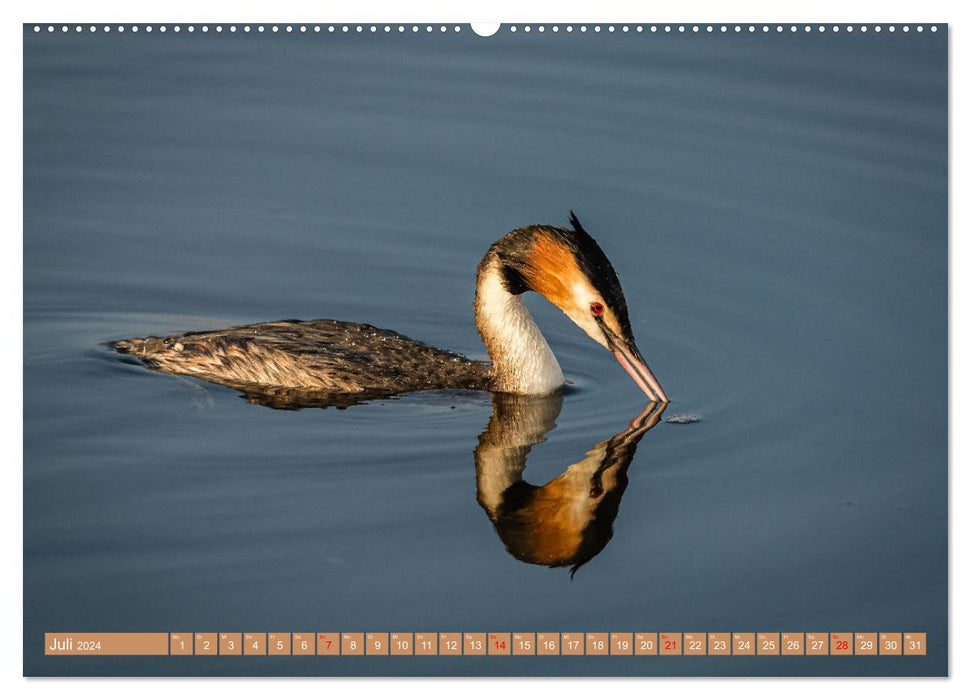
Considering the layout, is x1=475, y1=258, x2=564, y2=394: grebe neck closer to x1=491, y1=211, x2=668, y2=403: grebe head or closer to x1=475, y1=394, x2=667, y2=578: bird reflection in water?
x1=491, y1=211, x2=668, y2=403: grebe head

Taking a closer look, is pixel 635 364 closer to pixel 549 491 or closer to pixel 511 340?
pixel 511 340

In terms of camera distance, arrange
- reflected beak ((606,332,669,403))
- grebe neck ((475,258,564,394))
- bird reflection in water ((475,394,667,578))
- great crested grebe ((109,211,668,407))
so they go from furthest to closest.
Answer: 1. grebe neck ((475,258,564,394))
2. great crested grebe ((109,211,668,407))
3. reflected beak ((606,332,669,403))
4. bird reflection in water ((475,394,667,578))

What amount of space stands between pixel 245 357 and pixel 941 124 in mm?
4614

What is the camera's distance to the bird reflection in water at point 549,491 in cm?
889

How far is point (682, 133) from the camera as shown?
42.0 feet

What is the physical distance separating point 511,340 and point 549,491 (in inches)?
66.4

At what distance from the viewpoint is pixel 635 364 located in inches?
414

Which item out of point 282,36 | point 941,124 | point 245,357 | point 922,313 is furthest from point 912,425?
point 282,36

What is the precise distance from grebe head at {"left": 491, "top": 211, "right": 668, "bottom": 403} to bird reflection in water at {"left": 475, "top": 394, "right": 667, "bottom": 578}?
15.5 inches

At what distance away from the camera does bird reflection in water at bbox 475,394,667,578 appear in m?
8.89

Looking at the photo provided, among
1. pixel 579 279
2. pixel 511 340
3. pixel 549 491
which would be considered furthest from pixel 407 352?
pixel 549 491

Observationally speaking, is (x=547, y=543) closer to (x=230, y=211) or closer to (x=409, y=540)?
(x=409, y=540)

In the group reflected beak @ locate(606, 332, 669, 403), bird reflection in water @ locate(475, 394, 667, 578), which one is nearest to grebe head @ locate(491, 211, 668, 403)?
reflected beak @ locate(606, 332, 669, 403)

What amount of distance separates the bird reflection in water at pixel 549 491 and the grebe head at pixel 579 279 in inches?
15.5
